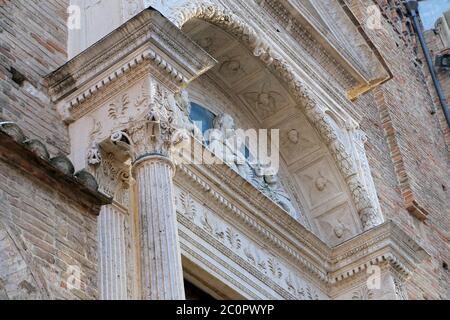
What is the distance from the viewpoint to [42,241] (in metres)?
7.16

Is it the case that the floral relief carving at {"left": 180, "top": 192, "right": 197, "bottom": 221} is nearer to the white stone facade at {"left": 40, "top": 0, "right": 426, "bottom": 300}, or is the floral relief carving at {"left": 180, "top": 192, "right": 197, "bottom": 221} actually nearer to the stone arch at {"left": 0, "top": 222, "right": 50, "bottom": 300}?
the white stone facade at {"left": 40, "top": 0, "right": 426, "bottom": 300}

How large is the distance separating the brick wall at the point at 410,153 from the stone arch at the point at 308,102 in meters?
1.90

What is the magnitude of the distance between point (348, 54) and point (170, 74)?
4.91 metres

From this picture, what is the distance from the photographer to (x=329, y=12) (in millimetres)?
13695

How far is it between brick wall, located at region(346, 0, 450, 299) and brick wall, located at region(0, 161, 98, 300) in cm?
644

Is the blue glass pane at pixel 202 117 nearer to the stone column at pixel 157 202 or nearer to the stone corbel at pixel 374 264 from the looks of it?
the stone corbel at pixel 374 264

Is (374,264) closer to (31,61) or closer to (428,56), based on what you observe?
(31,61)

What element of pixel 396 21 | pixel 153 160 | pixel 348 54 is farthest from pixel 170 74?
pixel 396 21

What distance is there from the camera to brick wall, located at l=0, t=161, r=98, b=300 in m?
6.83

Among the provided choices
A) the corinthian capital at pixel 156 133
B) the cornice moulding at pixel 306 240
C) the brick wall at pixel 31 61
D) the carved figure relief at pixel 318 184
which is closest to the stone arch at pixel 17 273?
the brick wall at pixel 31 61

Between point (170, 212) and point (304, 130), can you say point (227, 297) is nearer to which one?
point (170, 212)

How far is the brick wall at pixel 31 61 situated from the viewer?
27.0ft

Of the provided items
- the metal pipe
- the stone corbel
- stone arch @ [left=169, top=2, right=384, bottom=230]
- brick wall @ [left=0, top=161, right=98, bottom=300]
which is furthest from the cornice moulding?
the metal pipe
